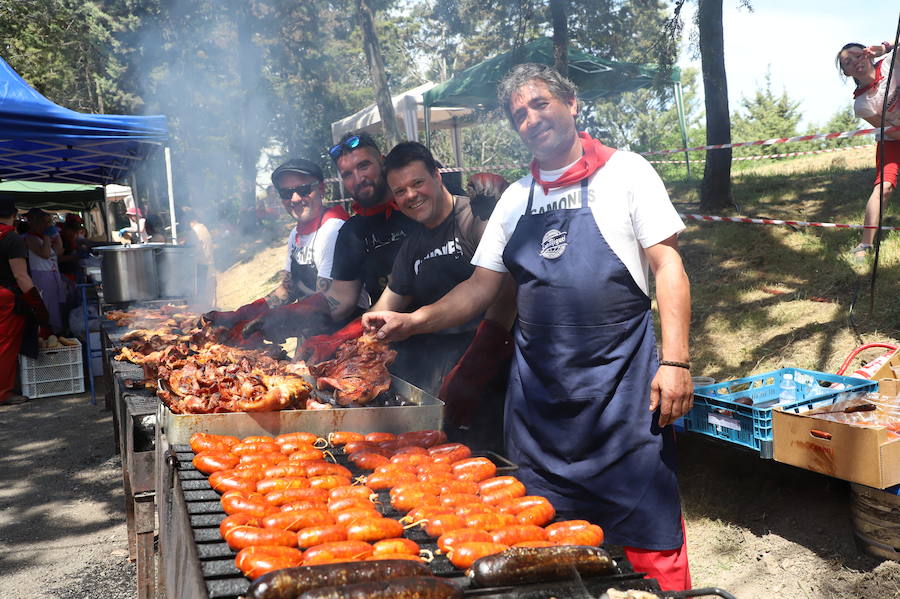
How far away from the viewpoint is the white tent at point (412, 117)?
17.1m

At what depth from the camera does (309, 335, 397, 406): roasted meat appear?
3.42 metres

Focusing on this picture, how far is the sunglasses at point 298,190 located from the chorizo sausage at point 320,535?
339cm

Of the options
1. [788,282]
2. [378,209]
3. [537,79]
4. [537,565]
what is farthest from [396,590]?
[788,282]

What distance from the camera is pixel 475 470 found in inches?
101

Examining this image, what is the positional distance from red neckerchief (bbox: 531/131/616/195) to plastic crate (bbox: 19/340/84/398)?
30.9 feet

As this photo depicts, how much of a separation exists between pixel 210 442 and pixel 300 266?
2613 mm

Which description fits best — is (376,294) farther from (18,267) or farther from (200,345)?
(18,267)

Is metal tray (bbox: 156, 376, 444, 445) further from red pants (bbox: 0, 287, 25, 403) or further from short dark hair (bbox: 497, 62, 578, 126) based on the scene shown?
red pants (bbox: 0, 287, 25, 403)

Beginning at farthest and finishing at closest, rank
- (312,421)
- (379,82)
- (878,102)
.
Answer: (379,82) < (878,102) < (312,421)

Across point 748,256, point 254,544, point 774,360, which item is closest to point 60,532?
point 254,544

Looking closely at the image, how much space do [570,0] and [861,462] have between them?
49.0ft

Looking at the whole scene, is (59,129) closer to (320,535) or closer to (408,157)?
(408,157)

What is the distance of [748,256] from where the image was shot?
8.20m

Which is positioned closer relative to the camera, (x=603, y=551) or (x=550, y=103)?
(x=603, y=551)
